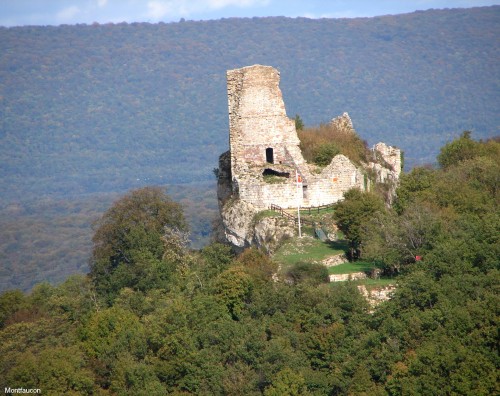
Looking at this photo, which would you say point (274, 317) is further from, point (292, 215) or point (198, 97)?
point (198, 97)

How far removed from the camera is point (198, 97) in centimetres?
16450

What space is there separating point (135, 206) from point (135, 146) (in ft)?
396

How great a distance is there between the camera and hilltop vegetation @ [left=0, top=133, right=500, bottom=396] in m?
34.8

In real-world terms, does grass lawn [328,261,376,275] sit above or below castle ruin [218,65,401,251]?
below

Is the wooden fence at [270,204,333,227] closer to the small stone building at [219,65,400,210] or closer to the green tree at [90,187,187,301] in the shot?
the small stone building at [219,65,400,210]

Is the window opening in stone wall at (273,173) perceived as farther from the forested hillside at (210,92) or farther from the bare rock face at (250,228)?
the forested hillside at (210,92)

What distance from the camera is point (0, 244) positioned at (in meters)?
122

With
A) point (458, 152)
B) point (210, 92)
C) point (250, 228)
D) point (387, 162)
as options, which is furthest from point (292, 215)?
point (210, 92)

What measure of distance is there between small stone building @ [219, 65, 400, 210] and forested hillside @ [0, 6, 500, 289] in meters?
85.9

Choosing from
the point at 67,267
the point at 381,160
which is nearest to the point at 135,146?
the point at 67,267

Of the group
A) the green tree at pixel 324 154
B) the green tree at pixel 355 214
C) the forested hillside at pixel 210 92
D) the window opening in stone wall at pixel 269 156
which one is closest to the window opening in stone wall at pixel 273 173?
the window opening in stone wall at pixel 269 156

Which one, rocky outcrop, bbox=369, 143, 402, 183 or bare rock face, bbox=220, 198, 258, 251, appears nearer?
bare rock face, bbox=220, 198, 258, 251

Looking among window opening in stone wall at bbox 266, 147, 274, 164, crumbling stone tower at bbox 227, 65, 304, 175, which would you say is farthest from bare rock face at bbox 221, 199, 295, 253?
window opening in stone wall at bbox 266, 147, 274, 164

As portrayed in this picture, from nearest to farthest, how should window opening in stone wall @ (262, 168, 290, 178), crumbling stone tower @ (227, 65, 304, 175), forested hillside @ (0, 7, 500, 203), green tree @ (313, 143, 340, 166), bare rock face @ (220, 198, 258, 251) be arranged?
bare rock face @ (220, 198, 258, 251)
window opening in stone wall @ (262, 168, 290, 178)
crumbling stone tower @ (227, 65, 304, 175)
green tree @ (313, 143, 340, 166)
forested hillside @ (0, 7, 500, 203)
